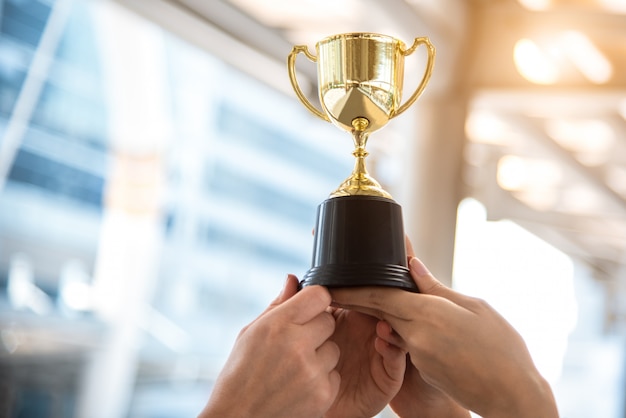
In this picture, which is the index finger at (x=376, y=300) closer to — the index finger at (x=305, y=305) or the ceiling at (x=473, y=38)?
the index finger at (x=305, y=305)

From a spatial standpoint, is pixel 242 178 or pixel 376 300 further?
pixel 242 178

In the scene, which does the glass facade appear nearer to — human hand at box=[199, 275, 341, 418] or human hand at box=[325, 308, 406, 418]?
human hand at box=[325, 308, 406, 418]

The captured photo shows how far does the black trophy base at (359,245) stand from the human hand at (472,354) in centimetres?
7

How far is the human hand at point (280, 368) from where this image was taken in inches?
46.7

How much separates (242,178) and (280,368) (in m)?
11.7

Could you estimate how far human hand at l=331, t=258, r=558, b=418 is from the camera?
3.62 feet

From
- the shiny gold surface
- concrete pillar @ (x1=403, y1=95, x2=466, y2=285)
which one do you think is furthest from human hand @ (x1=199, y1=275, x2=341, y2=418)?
concrete pillar @ (x1=403, y1=95, x2=466, y2=285)

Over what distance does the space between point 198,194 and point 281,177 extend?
2.78 meters

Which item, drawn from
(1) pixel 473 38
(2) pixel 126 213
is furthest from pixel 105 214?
(1) pixel 473 38

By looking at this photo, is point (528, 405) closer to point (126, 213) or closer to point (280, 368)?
point (280, 368)

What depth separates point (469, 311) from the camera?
116cm

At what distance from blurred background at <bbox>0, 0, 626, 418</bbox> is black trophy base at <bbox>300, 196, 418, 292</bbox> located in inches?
106

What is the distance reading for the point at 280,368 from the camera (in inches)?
47.0

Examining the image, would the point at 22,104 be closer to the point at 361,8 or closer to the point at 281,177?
the point at 361,8
